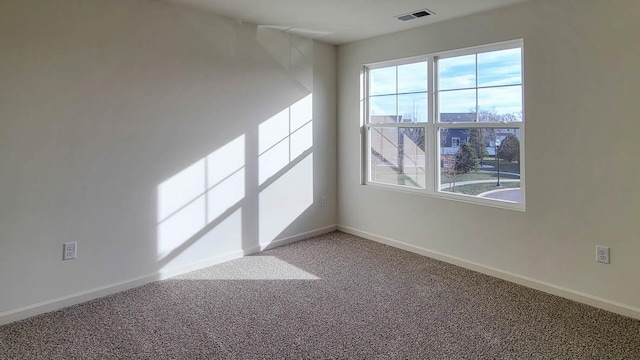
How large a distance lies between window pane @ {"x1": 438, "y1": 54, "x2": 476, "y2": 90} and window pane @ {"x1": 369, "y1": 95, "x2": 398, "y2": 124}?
62 centimetres

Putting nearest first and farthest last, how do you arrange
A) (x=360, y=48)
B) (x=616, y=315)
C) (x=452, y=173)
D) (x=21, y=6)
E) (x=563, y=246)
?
(x=21, y=6) < (x=616, y=315) < (x=563, y=246) < (x=452, y=173) < (x=360, y=48)

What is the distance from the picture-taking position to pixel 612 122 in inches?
101

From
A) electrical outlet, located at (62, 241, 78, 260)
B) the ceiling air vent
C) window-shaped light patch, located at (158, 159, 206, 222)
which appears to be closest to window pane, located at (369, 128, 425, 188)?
the ceiling air vent

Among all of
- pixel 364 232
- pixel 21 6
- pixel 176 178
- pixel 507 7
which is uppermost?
pixel 507 7

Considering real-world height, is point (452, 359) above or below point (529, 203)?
below

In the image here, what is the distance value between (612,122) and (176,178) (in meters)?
3.40

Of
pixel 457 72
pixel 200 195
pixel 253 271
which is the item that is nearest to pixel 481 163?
pixel 457 72

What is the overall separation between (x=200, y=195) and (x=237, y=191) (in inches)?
15.9

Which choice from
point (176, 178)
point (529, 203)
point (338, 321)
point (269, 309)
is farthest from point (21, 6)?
point (529, 203)

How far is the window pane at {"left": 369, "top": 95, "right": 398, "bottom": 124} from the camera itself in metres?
4.17

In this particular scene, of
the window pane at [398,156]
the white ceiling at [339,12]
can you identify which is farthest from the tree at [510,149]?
the white ceiling at [339,12]

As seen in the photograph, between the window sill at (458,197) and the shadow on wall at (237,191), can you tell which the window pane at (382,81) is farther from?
the window sill at (458,197)

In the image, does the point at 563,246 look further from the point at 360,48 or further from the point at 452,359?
the point at 360,48

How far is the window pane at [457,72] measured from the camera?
3426mm
